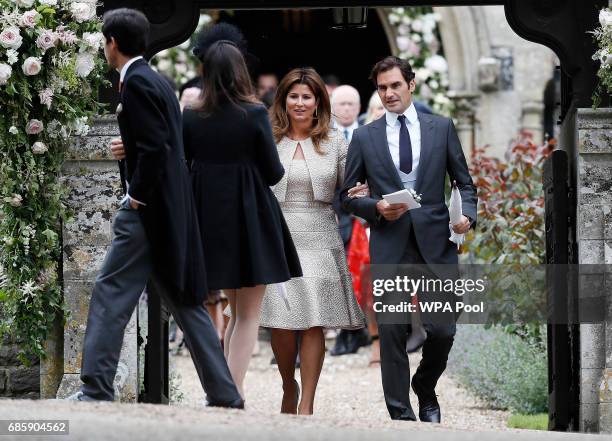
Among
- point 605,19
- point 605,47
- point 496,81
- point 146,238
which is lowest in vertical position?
point 146,238

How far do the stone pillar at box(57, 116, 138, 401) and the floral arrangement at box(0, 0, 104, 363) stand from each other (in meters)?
0.08

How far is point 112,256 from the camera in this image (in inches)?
252

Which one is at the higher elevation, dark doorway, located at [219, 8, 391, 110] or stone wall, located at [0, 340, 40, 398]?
dark doorway, located at [219, 8, 391, 110]

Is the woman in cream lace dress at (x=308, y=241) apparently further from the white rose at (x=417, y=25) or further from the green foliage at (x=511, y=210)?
the white rose at (x=417, y=25)

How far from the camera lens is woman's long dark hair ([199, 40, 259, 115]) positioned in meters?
6.80

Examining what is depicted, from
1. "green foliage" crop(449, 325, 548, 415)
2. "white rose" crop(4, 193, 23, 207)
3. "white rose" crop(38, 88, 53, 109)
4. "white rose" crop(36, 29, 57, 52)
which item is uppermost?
"white rose" crop(36, 29, 57, 52)

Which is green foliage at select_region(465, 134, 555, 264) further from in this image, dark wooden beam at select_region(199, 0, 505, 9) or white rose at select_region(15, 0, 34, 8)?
white rose at select_region(15, 0, 34, 8)

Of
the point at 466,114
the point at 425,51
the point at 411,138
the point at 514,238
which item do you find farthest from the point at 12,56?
the point at 425,51

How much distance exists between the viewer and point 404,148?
7.85 metres

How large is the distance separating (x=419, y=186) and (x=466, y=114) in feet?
25.0

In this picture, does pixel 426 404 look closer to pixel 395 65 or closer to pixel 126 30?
pixel 395 65

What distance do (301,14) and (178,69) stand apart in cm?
268

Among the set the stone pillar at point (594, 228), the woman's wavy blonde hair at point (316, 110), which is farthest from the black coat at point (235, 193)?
the stone pillar at point (594, 228)

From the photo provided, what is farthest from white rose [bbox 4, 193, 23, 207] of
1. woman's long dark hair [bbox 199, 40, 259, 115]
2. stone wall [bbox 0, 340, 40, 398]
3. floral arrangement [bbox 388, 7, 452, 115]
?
floral arrangement [bbox 388, 7, 452, 115]
